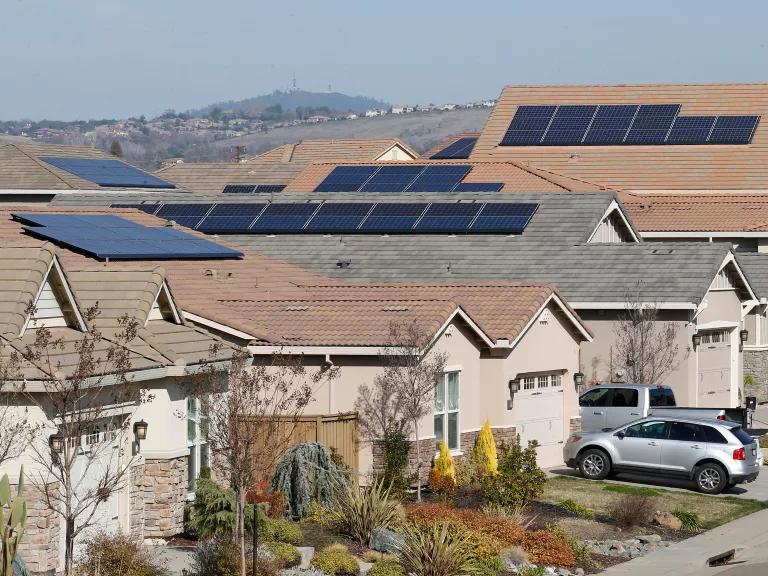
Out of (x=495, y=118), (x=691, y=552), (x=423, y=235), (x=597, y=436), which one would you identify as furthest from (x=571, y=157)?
(x=691, y=552)

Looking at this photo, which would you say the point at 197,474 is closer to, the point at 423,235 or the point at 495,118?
the point at 423,235

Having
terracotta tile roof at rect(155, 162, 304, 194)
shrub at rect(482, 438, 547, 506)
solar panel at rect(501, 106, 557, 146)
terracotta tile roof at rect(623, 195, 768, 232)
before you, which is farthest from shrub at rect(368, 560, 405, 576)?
terracotta tile roof at rect(155, 162, 304, 194)

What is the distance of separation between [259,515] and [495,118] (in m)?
48.4

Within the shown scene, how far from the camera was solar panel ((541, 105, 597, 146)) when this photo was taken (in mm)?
68312

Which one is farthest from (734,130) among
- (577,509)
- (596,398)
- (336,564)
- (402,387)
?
(336,564)

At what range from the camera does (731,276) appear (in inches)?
1758

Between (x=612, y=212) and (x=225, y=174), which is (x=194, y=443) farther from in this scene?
(x=225, y=174)

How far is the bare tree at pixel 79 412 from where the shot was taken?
18.9 m

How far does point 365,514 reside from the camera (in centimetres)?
2525

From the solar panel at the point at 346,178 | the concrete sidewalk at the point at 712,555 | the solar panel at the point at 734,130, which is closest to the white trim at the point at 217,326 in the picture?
the concrete sidewalk at the point at 712,555

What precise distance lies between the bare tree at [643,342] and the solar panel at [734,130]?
25910 millimetres

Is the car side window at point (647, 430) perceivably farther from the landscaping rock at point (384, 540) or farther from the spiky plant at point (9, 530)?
the spiky plant at point (9, 530)

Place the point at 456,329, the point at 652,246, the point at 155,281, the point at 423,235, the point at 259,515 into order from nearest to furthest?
the point at 259,515, the point at 155,281, the point at 456,329, the point at 652,246, the point at 423,235

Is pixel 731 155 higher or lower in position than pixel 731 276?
higher
